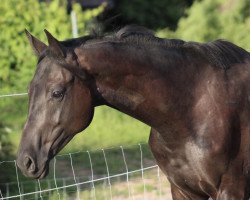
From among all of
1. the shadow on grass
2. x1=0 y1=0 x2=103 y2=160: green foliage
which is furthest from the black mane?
x1=0 y1=0 x2=103 y2=160: green foliage

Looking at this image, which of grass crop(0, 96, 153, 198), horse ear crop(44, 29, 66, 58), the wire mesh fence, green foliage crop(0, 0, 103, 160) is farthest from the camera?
green foliage crop(0, 0, 103, 160)

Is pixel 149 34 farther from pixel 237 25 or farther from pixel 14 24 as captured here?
pixel 237 25

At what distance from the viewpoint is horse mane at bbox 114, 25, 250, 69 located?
3.73 metres

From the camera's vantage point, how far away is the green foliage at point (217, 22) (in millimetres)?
11547

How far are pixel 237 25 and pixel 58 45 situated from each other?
28.5ft

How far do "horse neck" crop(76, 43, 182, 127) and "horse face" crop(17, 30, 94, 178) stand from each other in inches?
4.5

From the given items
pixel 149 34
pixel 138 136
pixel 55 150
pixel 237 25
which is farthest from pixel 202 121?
pixel 237 25

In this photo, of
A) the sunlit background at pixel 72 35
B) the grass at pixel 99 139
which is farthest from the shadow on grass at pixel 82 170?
the sunlit background at pixel 72 35

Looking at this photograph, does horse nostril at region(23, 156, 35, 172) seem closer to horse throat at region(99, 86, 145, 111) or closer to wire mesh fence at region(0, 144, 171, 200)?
horse throat at region(99, 86, 145, 111)

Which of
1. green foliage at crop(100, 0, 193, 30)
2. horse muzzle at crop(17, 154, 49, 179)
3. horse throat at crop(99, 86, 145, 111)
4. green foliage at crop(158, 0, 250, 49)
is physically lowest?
green foliage at crop(100, 0, 193, 30)

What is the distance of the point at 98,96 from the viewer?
358 centimetres

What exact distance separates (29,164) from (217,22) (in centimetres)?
895

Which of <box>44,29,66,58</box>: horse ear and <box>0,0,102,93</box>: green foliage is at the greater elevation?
<box>44,29,66,58</box>: horse ear

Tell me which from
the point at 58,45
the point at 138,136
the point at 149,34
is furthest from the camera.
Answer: the point at 138,136
